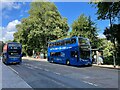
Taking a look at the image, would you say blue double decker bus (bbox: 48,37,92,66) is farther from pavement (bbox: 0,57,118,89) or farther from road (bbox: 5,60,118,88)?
pavement (bbox: 0,57,118,89)

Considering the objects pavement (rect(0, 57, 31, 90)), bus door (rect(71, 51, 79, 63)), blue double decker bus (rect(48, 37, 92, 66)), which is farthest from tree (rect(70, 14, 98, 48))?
pavement (rect(0, 57, 31, 90))

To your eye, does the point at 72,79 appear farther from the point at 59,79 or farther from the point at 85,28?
the point at 85,28

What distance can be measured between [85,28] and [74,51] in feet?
54.5

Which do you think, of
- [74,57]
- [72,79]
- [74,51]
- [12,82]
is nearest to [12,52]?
[74,57]

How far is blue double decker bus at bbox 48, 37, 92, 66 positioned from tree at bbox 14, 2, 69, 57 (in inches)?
968

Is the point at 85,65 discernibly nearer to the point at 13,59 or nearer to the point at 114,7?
the point at 114,7

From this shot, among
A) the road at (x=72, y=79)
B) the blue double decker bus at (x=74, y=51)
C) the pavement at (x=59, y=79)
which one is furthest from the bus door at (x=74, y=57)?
the pavement at (x=59, y=79)

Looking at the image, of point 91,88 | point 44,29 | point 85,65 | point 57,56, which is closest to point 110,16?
point 85,65

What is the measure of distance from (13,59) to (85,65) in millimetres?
12083

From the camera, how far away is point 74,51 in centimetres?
3772

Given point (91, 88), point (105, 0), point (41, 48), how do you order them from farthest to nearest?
point (41, 48), point (105, 0), point (91, 88)

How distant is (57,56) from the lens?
149ft

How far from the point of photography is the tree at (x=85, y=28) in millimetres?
52500

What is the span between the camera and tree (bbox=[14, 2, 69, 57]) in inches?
2724
